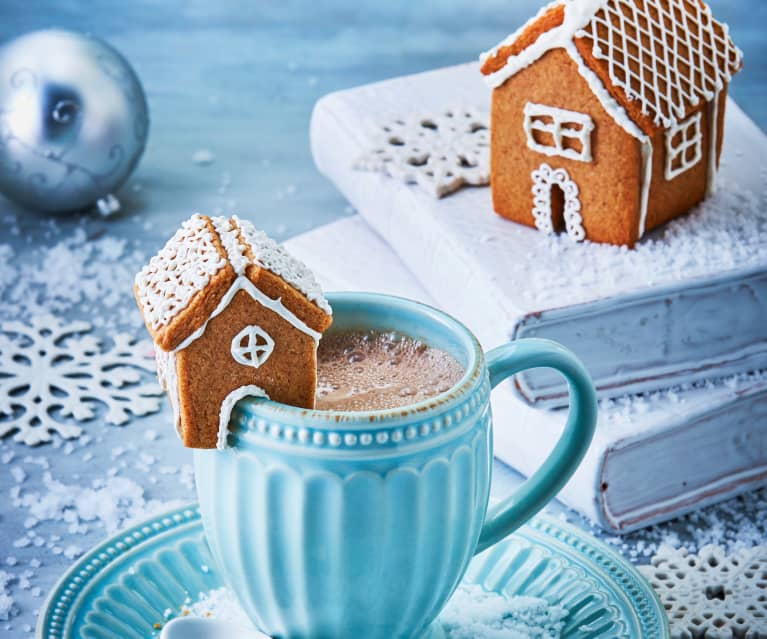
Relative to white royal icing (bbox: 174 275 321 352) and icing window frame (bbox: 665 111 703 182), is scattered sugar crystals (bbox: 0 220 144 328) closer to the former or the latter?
icing window frame (bbox: 665 111 703 182)

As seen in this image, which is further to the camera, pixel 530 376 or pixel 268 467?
pixel 530 376

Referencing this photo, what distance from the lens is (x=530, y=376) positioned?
3.43 feet

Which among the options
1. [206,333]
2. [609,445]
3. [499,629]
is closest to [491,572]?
[499,629]

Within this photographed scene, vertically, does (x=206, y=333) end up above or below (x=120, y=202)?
above

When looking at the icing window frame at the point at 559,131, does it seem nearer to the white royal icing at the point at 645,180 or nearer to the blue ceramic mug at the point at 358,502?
the white royal icing at the point at 645,180

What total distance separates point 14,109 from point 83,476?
0.64 m

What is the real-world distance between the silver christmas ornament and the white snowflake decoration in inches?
10.9

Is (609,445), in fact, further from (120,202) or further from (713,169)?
(120,202)

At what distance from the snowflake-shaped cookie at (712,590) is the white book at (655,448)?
0.21 ft

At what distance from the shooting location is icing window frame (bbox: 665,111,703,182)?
3.71ft

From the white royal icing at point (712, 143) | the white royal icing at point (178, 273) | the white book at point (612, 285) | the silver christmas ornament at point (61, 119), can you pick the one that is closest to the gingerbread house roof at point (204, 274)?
the white royal icing at point (178, 273)

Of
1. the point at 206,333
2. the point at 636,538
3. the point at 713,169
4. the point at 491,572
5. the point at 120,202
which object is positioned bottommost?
the point at 120,202

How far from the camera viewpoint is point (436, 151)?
4.39 ft

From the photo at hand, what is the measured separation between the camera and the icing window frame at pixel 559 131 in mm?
1112
